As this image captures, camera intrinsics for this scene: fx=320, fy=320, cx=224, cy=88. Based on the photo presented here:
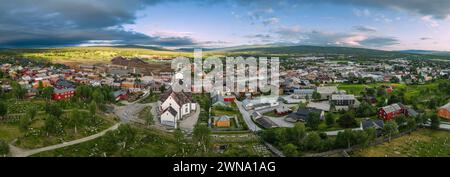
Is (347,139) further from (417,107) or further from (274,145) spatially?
(417,107)

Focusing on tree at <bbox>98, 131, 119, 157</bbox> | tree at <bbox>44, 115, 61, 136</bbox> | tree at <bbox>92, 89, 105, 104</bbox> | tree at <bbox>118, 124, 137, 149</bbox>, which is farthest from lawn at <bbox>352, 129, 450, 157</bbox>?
tree at <bbox>92, 89, 105, 104</bbox>

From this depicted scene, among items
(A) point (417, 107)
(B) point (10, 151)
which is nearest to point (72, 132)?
(B) point (10, 151)

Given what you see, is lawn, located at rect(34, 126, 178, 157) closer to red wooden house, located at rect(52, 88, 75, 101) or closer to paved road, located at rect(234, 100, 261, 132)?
paved road, located at rect(234, 100, 261, 132)

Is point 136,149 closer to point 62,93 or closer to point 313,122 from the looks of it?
point 313,122

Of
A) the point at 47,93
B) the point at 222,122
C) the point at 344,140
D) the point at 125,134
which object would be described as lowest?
the point at 222,122

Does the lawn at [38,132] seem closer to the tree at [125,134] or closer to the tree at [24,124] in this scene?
the tree at [24,124]

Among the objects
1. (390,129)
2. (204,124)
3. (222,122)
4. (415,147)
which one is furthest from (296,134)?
(415,147)

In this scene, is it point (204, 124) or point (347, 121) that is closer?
point (204, 124)
